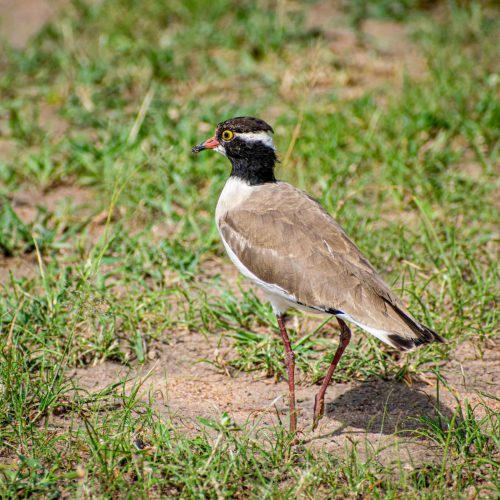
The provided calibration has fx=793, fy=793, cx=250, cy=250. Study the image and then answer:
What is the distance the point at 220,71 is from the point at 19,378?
5125mm

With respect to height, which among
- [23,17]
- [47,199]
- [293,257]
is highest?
[23,17]

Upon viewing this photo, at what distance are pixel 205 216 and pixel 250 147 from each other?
1679 mm

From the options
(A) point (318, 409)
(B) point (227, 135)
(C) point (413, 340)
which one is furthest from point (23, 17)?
(C) point (413, 340)

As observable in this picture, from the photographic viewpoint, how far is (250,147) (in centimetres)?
517

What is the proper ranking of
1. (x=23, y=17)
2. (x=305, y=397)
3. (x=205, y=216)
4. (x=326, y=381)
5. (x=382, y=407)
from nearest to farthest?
(x=326, y=381) → (x=382, y=407) → (x=305, y=397) → (x=205, y=216) → (x=23, y=17)

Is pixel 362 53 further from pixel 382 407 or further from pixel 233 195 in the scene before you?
pixel 382 407

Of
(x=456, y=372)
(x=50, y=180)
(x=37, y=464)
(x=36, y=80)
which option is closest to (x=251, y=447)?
(x=37, y=464)

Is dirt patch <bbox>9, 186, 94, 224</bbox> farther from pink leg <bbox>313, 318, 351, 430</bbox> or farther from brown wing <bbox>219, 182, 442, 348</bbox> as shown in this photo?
pink leg <bbox>313, 318, 351, 430</bbox>

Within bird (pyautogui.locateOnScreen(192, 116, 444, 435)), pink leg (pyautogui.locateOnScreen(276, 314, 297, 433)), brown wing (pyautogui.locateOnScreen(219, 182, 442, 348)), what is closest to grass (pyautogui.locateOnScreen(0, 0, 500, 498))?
pink leg (pyautogui.locateOnScreen(276, 314, 297, 433))

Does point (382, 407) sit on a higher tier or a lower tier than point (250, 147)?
lower

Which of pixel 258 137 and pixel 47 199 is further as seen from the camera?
pixel 47 199

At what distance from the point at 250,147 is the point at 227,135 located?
0.19 metres

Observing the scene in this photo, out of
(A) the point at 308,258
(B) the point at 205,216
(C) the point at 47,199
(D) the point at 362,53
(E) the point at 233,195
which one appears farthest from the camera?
(D) the point at 362,53

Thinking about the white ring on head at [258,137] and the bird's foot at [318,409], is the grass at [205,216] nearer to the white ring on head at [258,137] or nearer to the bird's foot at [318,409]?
the bird's foot at [318,409]
